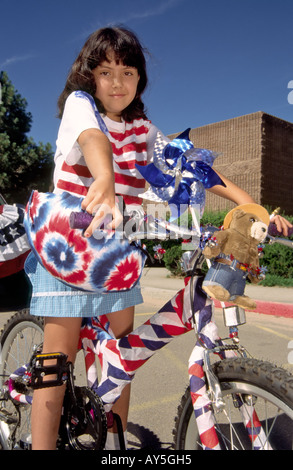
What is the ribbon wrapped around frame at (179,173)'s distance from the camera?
4.40ft

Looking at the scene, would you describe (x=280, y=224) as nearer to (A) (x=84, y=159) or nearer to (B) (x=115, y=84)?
(A) (x=84, y=159)

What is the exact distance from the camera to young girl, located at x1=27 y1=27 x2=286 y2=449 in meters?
1.61

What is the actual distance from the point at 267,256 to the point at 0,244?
30.0 feet

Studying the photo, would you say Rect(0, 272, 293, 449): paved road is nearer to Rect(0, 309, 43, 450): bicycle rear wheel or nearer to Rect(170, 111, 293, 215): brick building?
Rect(0, 309, 43, 450): bicycle rear wheel

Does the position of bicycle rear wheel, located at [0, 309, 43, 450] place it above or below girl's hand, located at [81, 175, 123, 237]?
below

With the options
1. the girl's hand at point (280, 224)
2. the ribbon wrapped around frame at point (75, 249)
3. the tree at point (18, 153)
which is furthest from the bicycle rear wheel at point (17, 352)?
the tree at point (18, 153)

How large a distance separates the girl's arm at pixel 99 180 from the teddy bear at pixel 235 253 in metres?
0.33

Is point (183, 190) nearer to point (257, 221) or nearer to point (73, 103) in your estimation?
point (257, 221)

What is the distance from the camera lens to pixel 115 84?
1.68 meters

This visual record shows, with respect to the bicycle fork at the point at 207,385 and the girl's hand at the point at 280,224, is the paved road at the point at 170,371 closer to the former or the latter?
the bicycle fork at the point at 207,385

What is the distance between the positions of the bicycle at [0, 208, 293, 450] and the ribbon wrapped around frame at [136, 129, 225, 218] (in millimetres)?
95

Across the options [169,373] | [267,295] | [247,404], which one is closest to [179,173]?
[247,404]

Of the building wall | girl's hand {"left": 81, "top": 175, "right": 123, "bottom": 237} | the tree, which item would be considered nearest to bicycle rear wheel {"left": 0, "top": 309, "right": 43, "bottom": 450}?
girl's hand {"left": 81, "top": 175, "right": 123, "bottom": 237}
